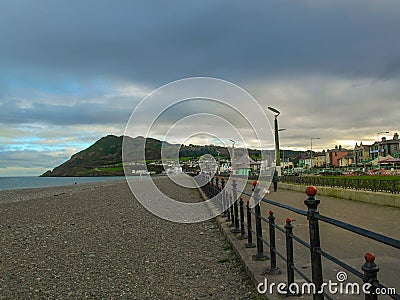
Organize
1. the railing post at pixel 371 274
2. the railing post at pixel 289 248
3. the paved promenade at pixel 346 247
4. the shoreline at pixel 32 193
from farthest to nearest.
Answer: the shoreline at pixel 32 193
the paved promenade at pixel 346 247
the railing post at pixel 289 248
the railing post at pixel 371 274

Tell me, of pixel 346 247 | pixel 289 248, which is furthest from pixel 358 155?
pixel 289 248

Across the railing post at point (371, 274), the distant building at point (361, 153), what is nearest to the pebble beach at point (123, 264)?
the railing post at point (371, 274)

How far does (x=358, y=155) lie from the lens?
130 m

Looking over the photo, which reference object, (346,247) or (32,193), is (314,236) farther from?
(32,193)

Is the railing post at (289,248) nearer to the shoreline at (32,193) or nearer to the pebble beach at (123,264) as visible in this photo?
the pebble beach at (123,264)

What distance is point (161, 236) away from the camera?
36.6 feet

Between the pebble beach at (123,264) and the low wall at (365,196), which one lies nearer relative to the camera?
the pebble beach at (123,264)

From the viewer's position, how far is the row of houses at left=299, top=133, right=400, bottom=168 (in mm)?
110744

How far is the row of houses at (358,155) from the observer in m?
111

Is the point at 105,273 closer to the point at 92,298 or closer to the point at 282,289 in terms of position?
the point at 92,298

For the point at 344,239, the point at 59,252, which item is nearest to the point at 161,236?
the point at 59,252

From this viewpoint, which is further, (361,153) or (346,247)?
(361,153)

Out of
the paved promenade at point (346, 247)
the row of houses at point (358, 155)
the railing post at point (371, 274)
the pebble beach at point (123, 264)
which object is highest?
the row of houses at point (358, 155)

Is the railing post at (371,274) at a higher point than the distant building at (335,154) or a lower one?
lower
